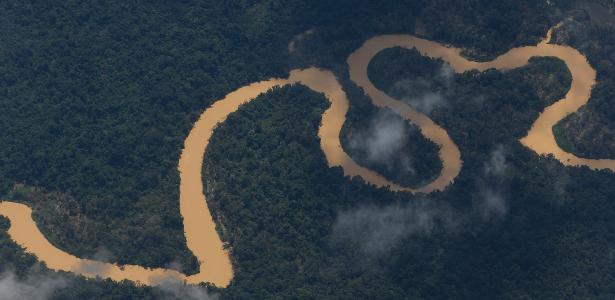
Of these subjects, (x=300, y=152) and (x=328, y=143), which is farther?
(x=328, y=143)

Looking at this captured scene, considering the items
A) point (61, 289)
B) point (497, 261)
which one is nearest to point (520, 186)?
point (497, 261)

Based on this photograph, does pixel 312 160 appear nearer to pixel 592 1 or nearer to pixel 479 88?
pixel 479 88

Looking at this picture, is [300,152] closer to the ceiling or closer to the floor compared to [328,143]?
closer to the floor

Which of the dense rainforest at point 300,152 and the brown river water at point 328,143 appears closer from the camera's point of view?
the dense rainforest at point 300,152
